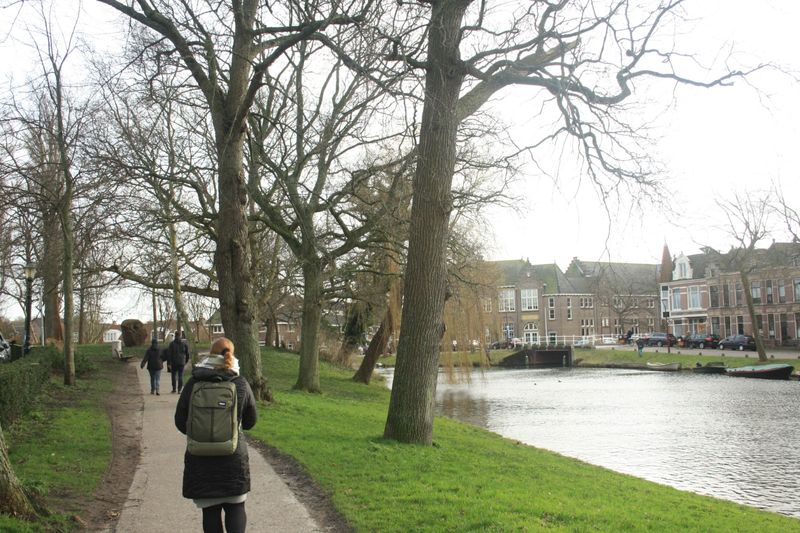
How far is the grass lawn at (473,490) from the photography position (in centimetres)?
682

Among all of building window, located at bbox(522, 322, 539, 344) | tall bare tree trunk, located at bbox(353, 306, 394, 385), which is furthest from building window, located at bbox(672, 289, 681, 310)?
tall bare tree trunk, located at bbox(353, 306, 394, 385)

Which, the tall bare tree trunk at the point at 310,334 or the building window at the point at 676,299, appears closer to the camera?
the tall bare tree trunk at the point at 310,334

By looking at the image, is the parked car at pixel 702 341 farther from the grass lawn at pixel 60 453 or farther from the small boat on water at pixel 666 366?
the grass lawn at pixel 60 453

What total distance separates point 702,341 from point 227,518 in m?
64.3

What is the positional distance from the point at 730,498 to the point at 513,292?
272 ft

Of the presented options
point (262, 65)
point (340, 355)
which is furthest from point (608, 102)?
point (340, 355)

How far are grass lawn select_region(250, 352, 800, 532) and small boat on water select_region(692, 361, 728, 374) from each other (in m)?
36.5

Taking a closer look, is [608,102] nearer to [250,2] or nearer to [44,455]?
[250,2]

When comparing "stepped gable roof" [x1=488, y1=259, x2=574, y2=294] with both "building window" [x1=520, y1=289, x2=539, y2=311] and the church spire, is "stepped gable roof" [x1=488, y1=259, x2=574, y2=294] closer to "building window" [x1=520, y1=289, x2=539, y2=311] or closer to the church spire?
"building window" [x1=520, y1=289, x2=539, y2=311]

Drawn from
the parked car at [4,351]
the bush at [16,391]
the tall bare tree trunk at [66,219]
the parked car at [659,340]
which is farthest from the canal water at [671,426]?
the parked car at [659,340]

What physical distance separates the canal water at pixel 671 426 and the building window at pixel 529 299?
54.6m

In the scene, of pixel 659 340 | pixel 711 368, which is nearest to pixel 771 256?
pixel 711 368

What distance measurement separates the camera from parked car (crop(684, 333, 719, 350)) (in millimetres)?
62281

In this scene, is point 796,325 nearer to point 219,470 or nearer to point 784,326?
point 784,326
